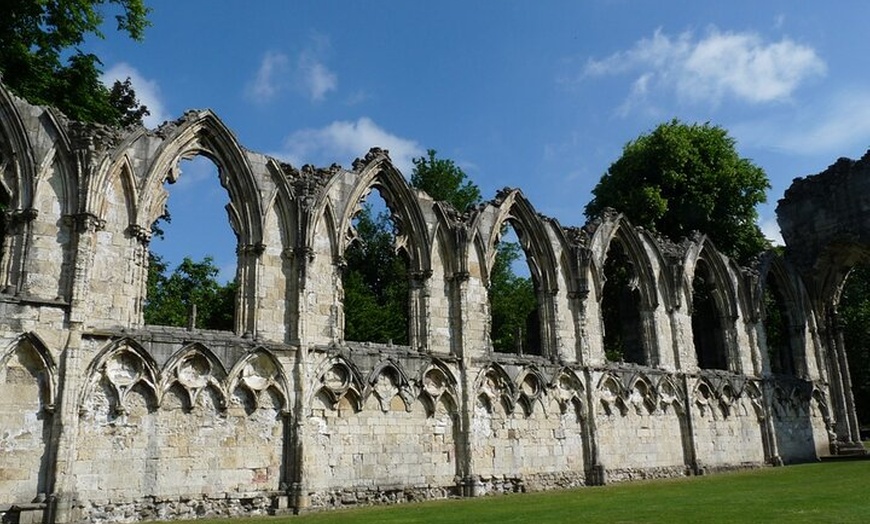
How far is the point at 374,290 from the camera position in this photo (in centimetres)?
3725

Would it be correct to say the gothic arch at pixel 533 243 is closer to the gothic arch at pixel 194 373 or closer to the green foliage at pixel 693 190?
the gothic arch at pixel 194 373

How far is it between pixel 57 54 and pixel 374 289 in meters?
20.7

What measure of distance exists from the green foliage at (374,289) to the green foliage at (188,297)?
4630 mm

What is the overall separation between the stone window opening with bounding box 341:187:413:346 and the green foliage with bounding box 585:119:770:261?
9.56 metres

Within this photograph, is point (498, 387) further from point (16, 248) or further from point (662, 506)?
point (16, 248)

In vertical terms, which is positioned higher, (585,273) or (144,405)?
(585,273)

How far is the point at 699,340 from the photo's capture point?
24.7 meters

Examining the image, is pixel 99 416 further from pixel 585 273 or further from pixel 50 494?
pixel 585 273

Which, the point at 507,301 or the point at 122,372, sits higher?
the point at 507,301

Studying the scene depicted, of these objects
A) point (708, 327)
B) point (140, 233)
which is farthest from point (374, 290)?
point (140, 233)

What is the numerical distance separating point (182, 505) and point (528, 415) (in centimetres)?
762

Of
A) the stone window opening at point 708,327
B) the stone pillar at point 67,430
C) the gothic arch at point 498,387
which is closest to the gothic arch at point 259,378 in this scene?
the stone pillar at point 67,430

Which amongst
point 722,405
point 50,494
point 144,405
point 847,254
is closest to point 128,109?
point 144,405

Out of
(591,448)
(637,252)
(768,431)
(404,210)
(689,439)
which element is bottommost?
(591,448)
